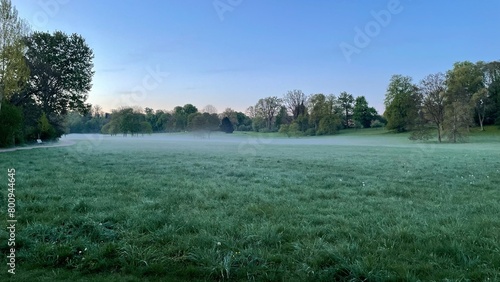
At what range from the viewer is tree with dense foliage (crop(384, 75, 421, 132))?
57.5m

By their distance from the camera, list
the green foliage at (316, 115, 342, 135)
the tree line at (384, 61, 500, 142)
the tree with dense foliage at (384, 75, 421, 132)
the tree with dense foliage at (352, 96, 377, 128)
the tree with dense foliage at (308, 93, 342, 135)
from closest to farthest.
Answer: the tree line at (384, 61, 500, 142) → the tree with dense foliage at (384, 75, 421, 132) → the green foliage at (316, 115, 342, 135) → the tree with dense foliage at (308, 93, 342, 135) → the tree with dense foliage at (352, 96, 377, 128)

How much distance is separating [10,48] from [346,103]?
72820mm

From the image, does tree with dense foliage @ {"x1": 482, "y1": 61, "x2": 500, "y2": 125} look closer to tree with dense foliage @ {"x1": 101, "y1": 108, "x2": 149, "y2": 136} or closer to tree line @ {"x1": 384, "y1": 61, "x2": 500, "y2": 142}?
tree line @ {"x1": 384, "y1": 61, "x2": 500, "y2": 142}

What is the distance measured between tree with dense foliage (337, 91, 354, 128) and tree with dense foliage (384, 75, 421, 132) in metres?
12.5

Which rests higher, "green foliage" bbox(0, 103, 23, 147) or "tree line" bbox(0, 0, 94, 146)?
"tree line" bbox(0, 0, 94, 146)

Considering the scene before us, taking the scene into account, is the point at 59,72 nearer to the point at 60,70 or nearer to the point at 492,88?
the point at 60,70

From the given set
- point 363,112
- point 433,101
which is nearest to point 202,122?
point 363,112

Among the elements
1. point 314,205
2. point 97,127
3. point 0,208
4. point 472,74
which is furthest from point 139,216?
point 97,127

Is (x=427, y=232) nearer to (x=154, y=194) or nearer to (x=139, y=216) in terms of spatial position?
(x=139, y=216)

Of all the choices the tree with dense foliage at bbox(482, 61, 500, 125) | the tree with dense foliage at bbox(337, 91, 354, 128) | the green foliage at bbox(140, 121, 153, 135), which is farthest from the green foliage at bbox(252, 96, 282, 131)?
the tree with dense foliage at bbox(482, 61, 500, 125)

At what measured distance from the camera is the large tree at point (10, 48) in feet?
71.3

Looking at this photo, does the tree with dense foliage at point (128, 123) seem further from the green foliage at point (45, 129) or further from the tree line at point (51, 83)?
the green foliage at point (45, 129)

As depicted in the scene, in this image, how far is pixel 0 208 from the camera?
5.74 metres

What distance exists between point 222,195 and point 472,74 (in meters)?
74.3
